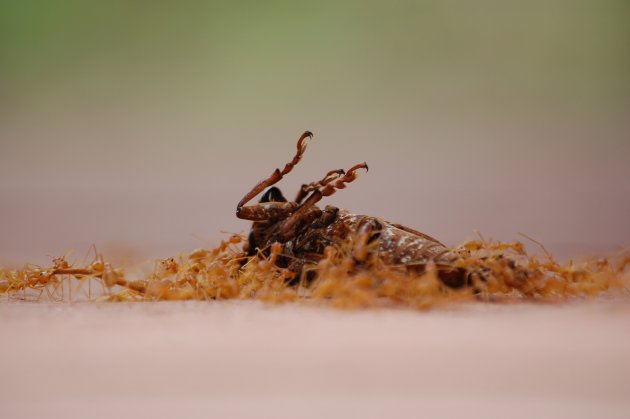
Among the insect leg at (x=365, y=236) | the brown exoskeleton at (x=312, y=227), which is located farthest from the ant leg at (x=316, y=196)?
the insect leg at (x=365, y=236)

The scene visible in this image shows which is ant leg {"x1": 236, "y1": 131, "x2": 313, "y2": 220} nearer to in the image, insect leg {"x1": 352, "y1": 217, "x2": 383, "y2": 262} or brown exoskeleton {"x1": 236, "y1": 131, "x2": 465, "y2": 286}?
brown exoskeleton {"x1": 236, "y1": 131, "x2": 465, "y2": 286}

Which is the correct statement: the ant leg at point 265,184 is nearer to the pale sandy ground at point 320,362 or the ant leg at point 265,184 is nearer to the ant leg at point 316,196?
the ant leg at point 316,196

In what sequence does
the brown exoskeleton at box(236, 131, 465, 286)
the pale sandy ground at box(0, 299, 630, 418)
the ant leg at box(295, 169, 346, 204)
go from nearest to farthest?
1. the pale sandy ground at box(0, 299, 630, 418)
2. the brown exoskeleton at box(236, 131, 465, 286)
3. the ant leg at box(295, 169, 346, 204)

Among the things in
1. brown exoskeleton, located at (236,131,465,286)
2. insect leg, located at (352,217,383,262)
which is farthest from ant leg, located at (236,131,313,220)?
insect leg, located at (352,217,383,262)

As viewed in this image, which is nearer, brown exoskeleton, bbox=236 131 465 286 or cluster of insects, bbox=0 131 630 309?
cluster of insects, bbox=0 131 630 309

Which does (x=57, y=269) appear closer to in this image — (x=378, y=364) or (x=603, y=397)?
(x=378, y=364)
